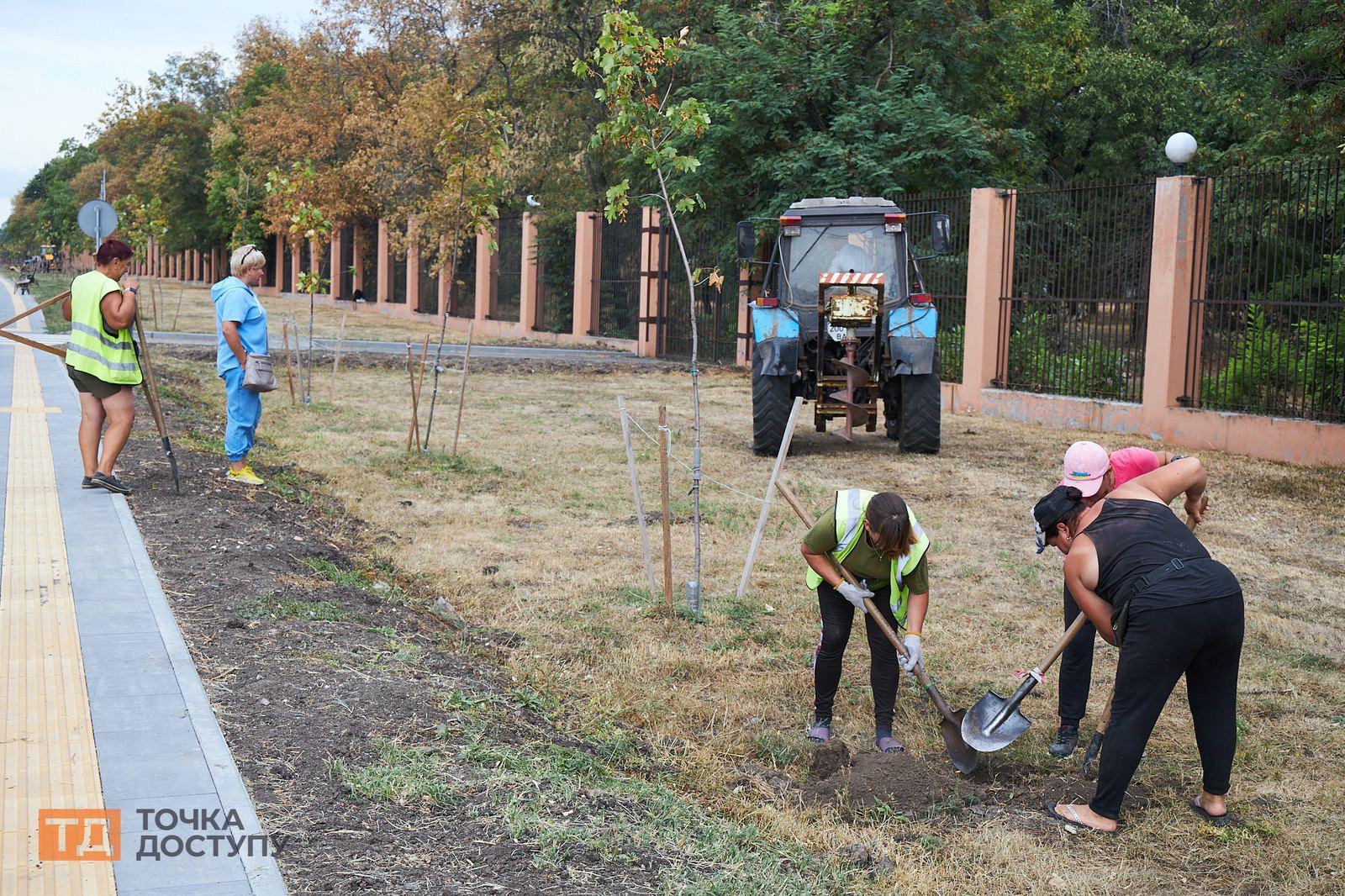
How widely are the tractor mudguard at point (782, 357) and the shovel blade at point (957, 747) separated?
7.82m

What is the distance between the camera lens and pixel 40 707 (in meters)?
4.66

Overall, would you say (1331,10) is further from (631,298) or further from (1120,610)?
(631,298)

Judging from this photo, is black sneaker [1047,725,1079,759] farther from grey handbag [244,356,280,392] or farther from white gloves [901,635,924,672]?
grey handbag [244,356,280,392]

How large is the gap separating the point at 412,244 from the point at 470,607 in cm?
3246

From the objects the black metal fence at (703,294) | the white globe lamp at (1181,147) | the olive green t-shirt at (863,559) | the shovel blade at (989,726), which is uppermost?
the white globe lamp at (1181,147)

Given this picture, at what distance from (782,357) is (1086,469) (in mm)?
8325

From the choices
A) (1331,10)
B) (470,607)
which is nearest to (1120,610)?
(470,607)

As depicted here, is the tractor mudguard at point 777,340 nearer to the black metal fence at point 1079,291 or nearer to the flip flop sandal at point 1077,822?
the black metal fence at point 1079,291

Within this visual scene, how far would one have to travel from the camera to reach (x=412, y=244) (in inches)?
1505

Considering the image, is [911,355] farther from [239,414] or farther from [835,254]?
[239,414]

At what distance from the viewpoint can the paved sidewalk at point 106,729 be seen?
3.57m

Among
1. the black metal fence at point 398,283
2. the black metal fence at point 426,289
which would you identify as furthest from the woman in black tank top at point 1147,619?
the black metal fence at point 398,283

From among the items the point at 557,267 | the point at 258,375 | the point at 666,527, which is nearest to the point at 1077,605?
the point at 666,527

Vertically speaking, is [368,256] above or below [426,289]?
above
